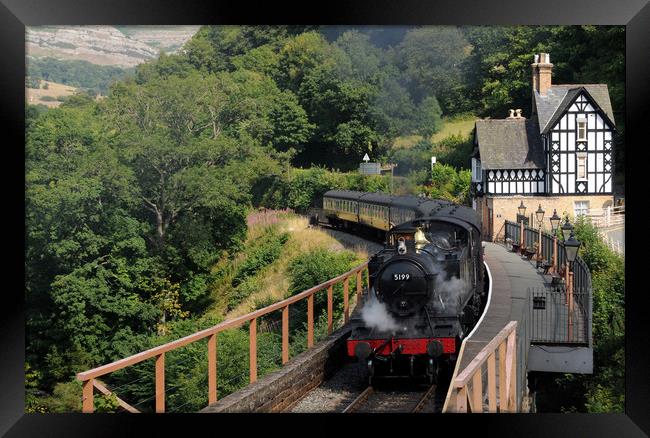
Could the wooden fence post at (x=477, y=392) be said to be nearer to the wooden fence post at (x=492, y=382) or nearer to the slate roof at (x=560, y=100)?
the wooden fence post at (x=492, y=382)

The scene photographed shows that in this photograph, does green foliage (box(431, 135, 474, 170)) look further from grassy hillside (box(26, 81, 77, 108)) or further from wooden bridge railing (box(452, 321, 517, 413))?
wooden bridge railing (box(452, 321, 517, 413))

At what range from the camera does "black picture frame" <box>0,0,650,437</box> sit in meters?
6.79

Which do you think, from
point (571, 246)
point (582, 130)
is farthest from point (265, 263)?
point (571, 246)

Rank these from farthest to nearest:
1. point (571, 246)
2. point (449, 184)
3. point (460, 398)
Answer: point (449, 184) < point (571, 246) < point (460, 398)

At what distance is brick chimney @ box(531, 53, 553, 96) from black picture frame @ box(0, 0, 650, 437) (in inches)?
342

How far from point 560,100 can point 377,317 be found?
940 centimetres

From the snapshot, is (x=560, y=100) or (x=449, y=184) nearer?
(x=560, y=100)

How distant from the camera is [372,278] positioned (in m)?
8.23

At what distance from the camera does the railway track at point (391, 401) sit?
24.9 ft

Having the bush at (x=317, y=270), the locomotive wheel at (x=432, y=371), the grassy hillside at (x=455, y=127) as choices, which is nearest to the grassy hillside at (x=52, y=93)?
the bush at (x=317, y=270)

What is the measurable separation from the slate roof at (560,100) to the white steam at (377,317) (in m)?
8.86

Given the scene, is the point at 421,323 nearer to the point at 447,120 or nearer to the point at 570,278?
the point at 570,278

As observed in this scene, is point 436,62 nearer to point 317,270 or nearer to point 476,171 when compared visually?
point 476,171

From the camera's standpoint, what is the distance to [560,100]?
15594 millimetres
